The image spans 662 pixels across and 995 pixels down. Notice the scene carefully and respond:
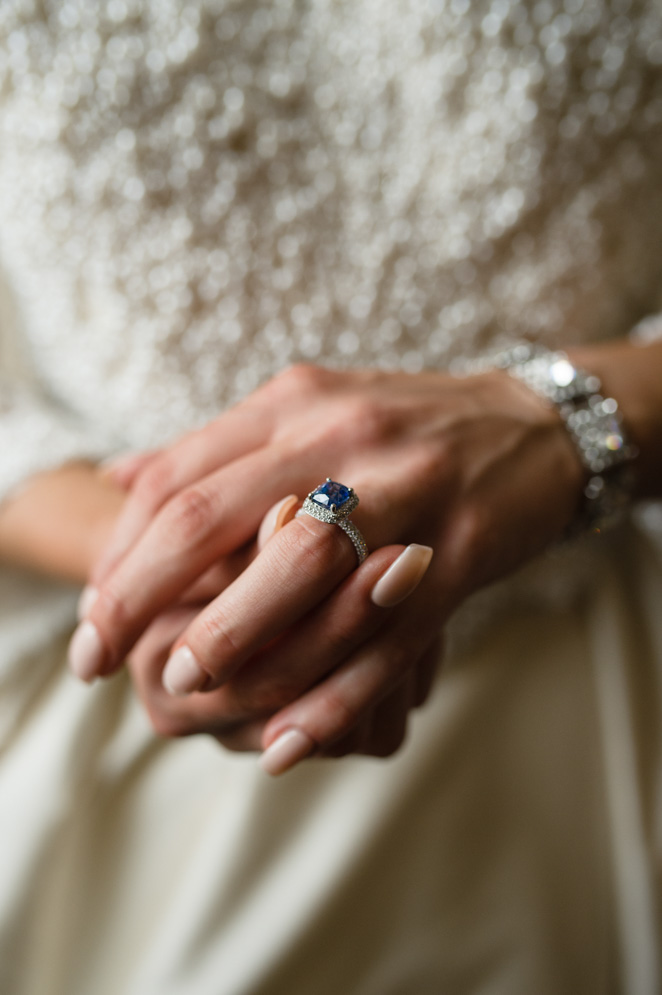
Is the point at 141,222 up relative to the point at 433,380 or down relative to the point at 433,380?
up

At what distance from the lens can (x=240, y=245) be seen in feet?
2.23

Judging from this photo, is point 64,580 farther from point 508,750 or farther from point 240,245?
point 508,750

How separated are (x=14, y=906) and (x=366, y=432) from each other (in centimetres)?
49

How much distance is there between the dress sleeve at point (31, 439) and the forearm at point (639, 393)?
1.77 ft

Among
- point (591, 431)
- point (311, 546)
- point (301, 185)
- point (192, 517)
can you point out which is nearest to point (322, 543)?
point (311, 546)

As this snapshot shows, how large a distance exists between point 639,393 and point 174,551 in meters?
0.47

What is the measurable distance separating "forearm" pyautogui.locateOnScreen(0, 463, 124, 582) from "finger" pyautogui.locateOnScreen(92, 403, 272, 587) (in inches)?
4.7

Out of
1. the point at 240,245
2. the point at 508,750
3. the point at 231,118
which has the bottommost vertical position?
the point at 508,750

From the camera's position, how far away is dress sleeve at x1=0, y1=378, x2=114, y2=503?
71 cm

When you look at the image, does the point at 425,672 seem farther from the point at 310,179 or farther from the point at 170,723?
the point at 310,179

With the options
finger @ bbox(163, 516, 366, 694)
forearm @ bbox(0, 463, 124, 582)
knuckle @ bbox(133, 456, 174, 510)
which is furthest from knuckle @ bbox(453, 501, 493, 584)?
forearm @ bbox(0, 463, 124, 582)

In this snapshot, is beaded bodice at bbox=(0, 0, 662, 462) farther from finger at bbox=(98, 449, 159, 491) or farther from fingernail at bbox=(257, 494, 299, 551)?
fingernail at bbox=(257, 494, 299, 551)

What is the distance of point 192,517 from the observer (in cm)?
47

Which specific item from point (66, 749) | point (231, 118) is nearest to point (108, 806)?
point (66, 749)
